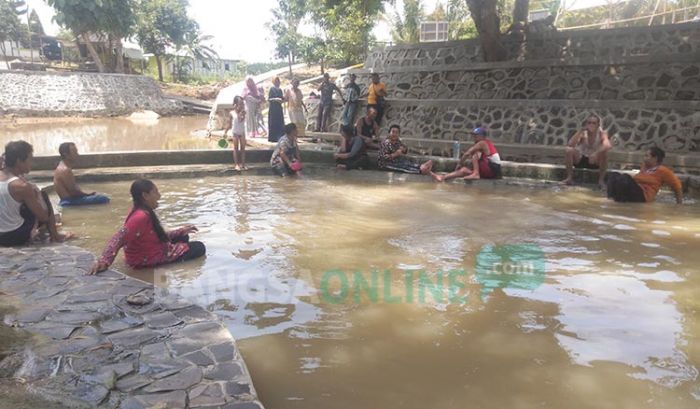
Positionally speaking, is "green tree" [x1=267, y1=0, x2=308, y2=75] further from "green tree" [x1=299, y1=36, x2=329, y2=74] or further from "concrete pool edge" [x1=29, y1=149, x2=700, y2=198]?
"concrete pool edge" [x1=29, y1=149, x2=700, y2=198]

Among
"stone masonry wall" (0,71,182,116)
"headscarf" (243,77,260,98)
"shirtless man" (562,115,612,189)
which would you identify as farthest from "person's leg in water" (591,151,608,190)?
"stone masonry wall" (0,71,182,116)

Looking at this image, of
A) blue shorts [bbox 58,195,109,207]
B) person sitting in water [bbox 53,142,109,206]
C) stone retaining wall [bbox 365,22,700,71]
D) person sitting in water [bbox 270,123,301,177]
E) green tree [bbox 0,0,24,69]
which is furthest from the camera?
green tree [bbox 0,0,24,69]

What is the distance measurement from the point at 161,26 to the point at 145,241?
1671 inches

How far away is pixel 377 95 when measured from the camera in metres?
14.9

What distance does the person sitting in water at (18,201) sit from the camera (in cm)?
542

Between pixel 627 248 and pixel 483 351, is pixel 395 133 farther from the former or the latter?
pixel 483 351

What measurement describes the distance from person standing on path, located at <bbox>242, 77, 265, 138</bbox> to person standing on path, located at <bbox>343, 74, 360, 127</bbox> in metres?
3.01

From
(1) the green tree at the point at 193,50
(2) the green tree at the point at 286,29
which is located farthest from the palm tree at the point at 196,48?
(2) the green tree at the point at 286,29

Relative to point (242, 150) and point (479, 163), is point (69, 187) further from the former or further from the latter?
point (479, 163)

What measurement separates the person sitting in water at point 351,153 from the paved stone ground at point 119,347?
7.40 m

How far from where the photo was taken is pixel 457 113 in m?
14.0

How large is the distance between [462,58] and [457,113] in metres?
1.78

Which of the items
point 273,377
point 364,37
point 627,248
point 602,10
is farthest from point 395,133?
point 364,37

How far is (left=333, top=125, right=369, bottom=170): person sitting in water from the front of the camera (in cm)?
1165
